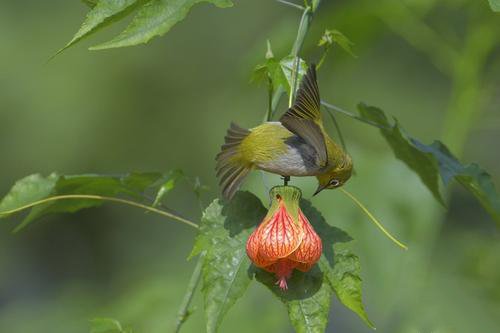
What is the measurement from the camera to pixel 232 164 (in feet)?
4.85

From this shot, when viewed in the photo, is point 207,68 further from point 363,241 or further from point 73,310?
point 363,241

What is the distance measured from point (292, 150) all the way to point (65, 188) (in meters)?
0.53

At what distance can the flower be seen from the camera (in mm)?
1369

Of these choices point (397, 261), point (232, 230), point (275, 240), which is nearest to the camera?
point (275, 240)

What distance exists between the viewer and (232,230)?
150cm

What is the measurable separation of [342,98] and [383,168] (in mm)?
2465

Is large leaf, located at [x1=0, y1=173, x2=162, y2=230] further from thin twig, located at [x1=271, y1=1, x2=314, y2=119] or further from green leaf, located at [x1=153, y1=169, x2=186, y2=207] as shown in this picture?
thin twig, located at [x1=271, y1=1, x2=314, y2=119]

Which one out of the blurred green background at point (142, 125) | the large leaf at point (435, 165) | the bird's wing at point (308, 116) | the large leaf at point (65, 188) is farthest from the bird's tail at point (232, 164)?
the blurred green background at point (142, 125)

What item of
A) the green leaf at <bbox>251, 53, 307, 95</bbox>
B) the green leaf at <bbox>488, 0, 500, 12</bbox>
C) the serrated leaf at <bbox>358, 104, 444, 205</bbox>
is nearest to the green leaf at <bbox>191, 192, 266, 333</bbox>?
the green leaf at <bbox>251, 53, 307, 95</bbox>

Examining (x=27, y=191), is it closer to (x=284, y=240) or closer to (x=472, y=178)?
(x=284, y=240)

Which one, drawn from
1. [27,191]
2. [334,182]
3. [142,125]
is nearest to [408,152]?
[334,182]

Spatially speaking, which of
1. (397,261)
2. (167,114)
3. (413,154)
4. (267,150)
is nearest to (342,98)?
(167,114)

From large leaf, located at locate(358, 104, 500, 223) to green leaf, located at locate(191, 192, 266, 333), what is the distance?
32 cm

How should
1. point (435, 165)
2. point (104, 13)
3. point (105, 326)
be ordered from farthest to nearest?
point (435, 165) < point (105, 326) < point (104, 13)
